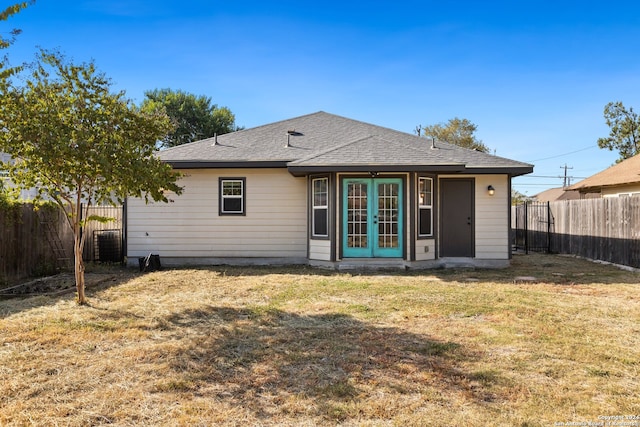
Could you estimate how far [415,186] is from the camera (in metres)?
9.73

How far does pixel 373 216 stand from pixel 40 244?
769 centimetres

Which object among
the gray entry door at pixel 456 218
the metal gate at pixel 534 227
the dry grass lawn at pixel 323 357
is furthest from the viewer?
the metal gate at pixel 534 227

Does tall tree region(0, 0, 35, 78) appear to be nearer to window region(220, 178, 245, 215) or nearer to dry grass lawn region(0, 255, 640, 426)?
dry grass lawn region(0, 255, 640, 426)

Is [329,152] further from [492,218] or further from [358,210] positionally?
[492,218]

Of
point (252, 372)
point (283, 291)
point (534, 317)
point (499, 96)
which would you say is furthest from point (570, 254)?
point (252, 372)

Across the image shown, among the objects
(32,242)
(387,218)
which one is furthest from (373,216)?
(32,242)

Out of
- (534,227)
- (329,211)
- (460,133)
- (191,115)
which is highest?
(191,115)

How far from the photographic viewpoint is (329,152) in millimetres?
10164

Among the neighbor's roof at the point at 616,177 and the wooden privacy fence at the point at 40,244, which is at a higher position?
the neighbor's roof at the point at 616,177

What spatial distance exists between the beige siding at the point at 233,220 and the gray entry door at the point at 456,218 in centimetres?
365

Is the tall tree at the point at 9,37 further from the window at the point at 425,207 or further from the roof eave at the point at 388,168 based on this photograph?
the window at the point at 425,207

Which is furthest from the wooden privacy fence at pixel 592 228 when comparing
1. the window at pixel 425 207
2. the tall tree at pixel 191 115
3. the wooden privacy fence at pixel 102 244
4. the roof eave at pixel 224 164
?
the tall tree at pixel 191 115

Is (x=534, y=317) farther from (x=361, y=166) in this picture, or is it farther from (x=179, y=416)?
(x=361, y=166)

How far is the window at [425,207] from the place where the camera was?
10.0 meters
